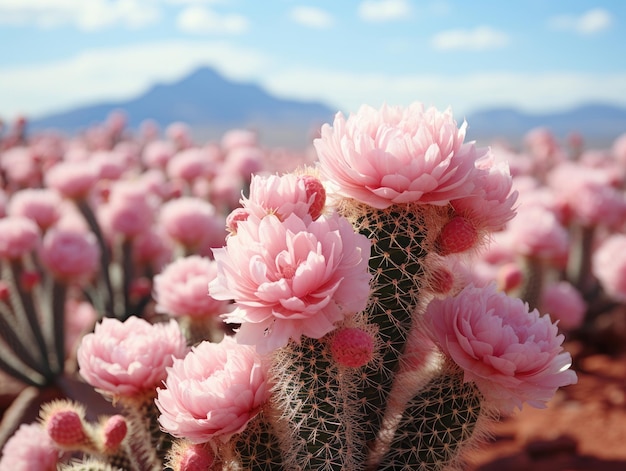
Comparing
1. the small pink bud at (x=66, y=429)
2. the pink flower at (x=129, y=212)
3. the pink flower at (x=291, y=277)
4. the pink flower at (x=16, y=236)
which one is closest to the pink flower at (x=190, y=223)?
the pink flower at (x=129, y=212)

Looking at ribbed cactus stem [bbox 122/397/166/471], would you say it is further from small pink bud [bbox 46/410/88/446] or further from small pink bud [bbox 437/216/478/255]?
small pink bud [bbox 437/216/478/255]

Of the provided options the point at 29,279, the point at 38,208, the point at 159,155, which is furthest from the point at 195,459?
the point at 159,155

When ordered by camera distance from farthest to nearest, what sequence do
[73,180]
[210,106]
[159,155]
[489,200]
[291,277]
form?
[210,106]
[159,155]
[73,180]
[489,200]
[291,277]

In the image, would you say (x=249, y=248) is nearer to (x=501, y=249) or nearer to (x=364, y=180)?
(x=364, y=180)

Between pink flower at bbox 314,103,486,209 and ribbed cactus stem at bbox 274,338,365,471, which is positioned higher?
pink flower at bbox 314,103,486,209

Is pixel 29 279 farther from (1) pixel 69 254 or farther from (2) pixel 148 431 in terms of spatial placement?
(2) pixel 148 431

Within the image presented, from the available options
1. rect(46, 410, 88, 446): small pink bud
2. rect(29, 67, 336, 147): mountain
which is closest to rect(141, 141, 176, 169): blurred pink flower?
rect(46, 410, 88, 446): small pink bud

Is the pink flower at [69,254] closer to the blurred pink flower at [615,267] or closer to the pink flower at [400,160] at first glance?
the pink flower at [400,160]
